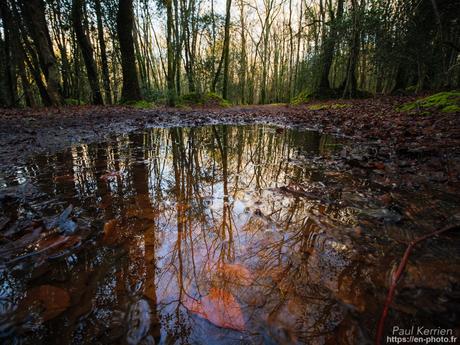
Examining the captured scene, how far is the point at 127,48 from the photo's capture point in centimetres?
1026

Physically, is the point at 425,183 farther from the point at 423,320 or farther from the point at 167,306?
the point at 167,306

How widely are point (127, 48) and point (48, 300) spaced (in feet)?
38.4

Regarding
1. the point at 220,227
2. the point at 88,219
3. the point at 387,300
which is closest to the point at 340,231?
the point at 387,300

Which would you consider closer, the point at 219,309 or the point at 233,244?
the point at 219,309

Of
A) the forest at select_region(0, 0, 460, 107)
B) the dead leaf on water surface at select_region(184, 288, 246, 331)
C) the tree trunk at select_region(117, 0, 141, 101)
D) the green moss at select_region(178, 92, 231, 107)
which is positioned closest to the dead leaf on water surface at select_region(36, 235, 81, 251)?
the dead leaf on water surface at select_region(184, 288, 246, 331)

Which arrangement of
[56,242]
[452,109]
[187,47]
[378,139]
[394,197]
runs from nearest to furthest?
[56,242] → [394,197] → [378,139] → [452,109] → [187,47]

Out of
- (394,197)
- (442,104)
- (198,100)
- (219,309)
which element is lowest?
(219,309)

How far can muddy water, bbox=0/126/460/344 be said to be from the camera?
0.82 m

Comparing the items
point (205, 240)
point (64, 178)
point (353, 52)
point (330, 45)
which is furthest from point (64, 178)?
point (330, 45)

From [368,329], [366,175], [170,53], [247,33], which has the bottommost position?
[368,329]

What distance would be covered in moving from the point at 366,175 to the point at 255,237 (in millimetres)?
1479

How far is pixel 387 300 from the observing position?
2.94 feet

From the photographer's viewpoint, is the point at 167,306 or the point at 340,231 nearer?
the point at 167,306

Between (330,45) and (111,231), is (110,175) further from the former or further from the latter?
(330,45)
